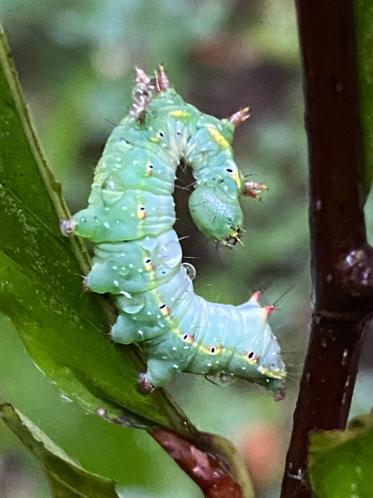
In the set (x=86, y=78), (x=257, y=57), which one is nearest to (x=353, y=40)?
(x=86, y=78)

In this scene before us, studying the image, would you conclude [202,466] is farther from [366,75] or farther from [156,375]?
[366,75]

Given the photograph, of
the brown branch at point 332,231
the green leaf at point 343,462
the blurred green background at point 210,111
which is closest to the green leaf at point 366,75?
the brown branch at point 332,231

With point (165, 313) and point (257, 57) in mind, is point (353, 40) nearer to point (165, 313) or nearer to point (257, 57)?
point (165, 313)

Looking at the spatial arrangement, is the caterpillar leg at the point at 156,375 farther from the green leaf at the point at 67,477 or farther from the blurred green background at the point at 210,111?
the blurred green background at the point at 210,111

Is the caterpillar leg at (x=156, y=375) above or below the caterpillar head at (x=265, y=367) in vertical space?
above

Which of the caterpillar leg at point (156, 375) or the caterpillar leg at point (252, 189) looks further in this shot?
the caterpillar leg at point (252, 189)

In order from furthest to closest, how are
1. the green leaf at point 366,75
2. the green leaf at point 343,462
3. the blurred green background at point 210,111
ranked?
the blurred green background at point 210,111 < the green leaf at point 366,75 < the green leaf at point 343,462

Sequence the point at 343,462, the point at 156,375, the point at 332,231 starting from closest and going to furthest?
the point at 343,462 < the point at 332,231 < the point at 156,375

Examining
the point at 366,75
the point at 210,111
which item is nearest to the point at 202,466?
the point at 366,75
